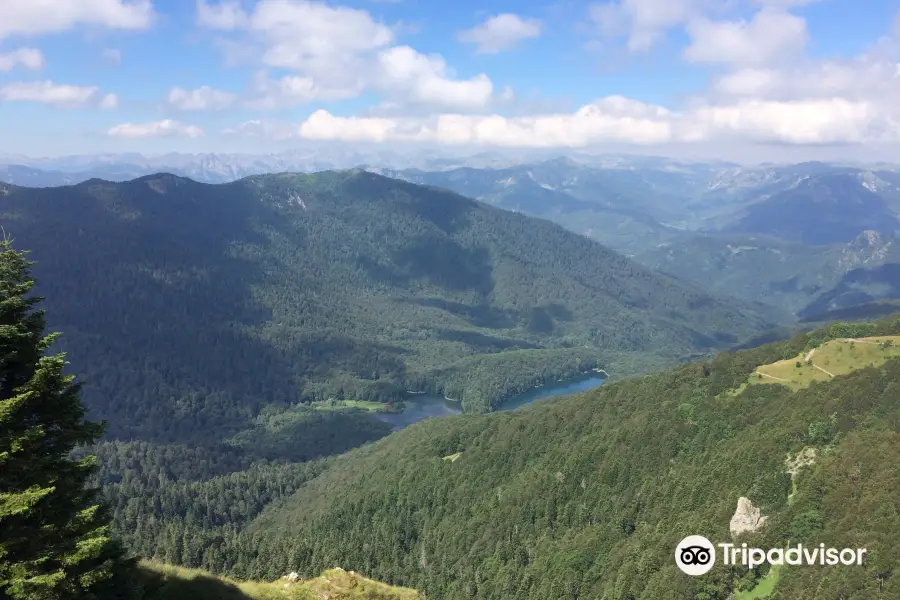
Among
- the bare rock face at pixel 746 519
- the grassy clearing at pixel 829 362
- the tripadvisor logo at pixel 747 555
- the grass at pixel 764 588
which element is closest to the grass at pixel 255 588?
the grass at pixel 764 588

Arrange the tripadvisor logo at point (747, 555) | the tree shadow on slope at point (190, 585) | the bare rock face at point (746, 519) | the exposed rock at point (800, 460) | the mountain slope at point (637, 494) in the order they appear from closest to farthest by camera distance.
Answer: the tree shadow on slope at point (190, 585), the tripadvisor logo at point (747, 555), the mountain slope at point (637, 494), the bare rock face at point (746, 519), the exposed rock at point (800, 460)

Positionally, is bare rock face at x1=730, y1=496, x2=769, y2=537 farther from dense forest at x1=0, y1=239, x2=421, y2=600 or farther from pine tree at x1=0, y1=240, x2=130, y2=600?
pine tree at x1=0, y1=240, x2=130, y2=600

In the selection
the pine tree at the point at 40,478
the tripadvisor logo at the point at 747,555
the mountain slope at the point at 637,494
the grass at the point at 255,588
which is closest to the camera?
the pine tree at the point at 40,478

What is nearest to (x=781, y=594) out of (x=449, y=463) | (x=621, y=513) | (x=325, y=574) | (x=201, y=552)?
(x=621, y=513)

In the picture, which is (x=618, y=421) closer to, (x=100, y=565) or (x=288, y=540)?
(x=288, y=540)

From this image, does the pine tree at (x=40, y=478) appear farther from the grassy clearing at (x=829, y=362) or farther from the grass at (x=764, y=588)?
the grassy clearing at (x=829, y=362)

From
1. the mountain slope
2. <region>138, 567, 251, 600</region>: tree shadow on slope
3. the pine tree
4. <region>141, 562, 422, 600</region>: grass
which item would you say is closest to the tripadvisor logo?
the mountain slope
